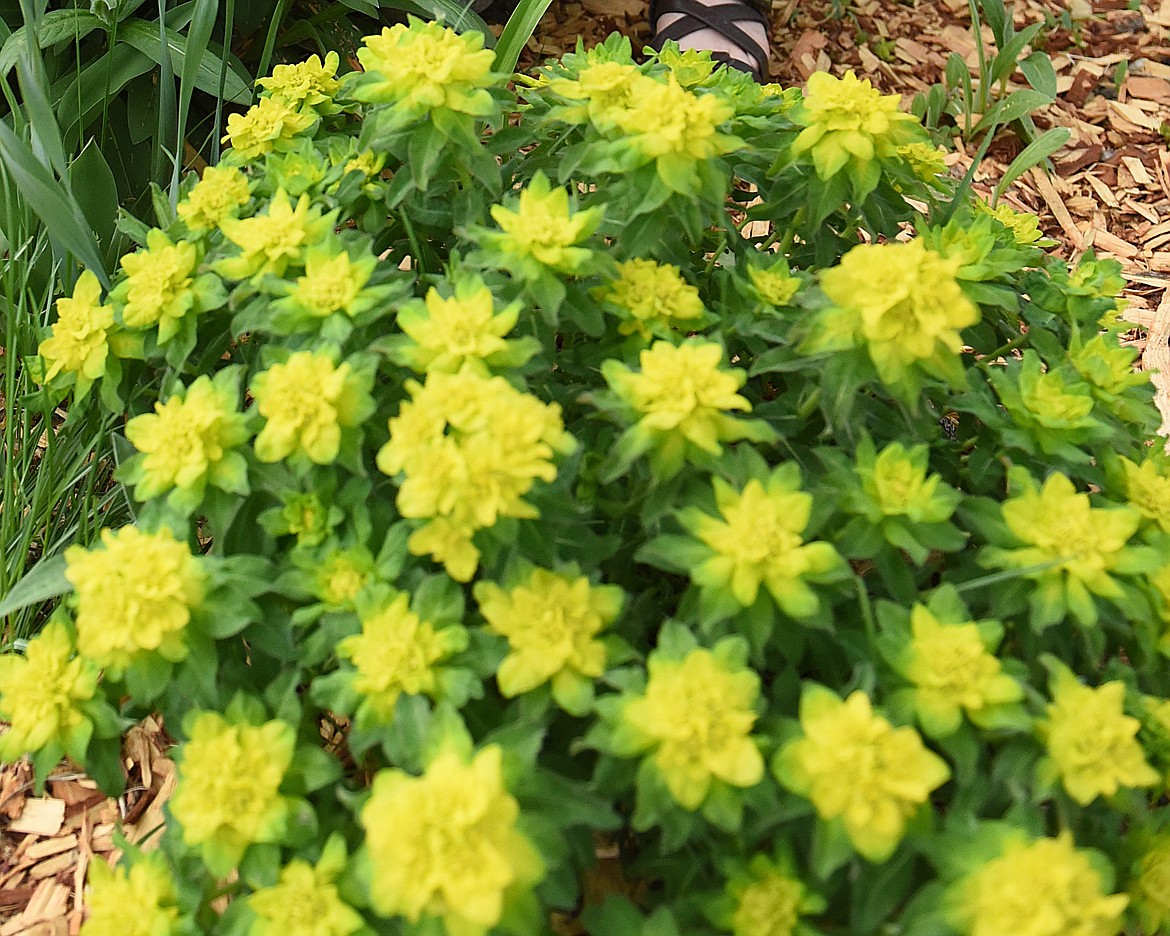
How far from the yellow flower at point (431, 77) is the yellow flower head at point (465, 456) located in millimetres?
323

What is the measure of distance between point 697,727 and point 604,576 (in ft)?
1.05

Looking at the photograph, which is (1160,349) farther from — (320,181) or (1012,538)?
(320,181)

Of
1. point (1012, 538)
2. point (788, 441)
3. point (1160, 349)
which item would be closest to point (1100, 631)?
point (1012, 538)

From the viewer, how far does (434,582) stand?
84 centimetres

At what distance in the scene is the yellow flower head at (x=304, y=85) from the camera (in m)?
1.25

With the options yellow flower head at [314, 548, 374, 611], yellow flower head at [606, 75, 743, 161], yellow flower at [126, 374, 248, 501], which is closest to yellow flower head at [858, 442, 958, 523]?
yellow flower head at [606, 75, 743, 161]

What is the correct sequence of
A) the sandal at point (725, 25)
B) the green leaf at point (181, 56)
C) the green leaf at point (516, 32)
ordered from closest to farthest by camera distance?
the green leaf at point (516, 32) < the green leaf at point (181, 56) < the sandal at point (725, 25)

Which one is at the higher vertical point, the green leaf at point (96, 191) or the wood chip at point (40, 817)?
the green leaf at point (96, 191)

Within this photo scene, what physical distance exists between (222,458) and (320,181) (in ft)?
1.24

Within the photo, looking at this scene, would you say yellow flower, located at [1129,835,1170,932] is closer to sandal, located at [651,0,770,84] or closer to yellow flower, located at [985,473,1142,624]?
yellow flower, located at [985,473,1142,624]

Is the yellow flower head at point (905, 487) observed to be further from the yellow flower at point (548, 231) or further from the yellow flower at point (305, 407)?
the yellow flower at point (305, 407)

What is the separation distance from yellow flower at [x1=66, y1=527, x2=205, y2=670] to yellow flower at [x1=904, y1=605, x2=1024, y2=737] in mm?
570

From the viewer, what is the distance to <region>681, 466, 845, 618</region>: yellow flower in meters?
0.81

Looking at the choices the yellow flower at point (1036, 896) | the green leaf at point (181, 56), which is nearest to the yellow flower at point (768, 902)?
the yellow flower at point (1036, 896)
